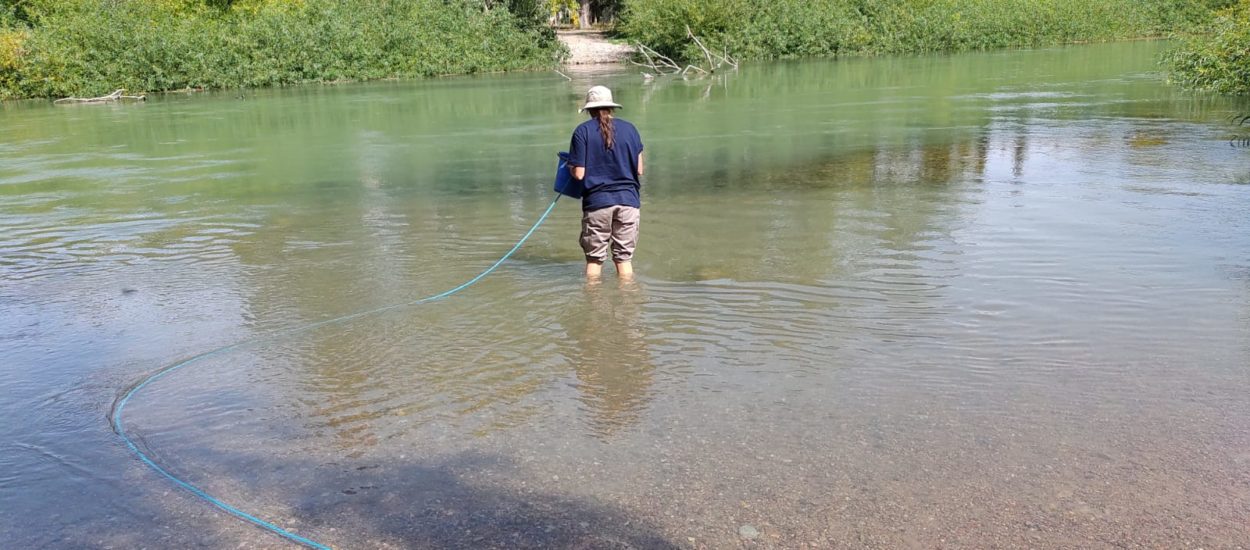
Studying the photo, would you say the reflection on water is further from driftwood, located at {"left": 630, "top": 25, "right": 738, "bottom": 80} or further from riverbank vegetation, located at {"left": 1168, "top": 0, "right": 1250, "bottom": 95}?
driftwood, located at {"left": 630, "top": 25, "right": 738, "bottom": 80}

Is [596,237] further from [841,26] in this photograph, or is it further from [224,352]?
[841,26]

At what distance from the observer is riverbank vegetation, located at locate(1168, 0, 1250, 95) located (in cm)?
1650

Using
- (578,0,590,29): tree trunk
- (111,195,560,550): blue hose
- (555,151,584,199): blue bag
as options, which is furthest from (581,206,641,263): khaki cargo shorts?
(578,0,590,29): tree trunk

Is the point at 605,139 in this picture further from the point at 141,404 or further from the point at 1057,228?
the point at 1057,228

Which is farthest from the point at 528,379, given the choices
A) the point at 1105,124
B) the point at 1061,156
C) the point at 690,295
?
the point at 1105,124

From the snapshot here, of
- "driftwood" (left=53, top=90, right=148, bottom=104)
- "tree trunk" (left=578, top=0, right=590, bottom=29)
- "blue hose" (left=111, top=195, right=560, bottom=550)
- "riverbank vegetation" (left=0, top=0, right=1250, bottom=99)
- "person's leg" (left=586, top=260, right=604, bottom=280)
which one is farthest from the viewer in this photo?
"tree trunk" (left=578, top=0, right=590, bottom=29)

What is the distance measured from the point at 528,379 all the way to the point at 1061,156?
1032cm

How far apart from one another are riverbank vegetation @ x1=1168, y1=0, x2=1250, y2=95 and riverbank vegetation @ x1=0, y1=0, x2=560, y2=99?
32.7m

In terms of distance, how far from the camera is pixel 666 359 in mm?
5977

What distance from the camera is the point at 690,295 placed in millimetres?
7375

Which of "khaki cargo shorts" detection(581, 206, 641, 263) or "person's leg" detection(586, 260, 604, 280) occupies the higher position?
"khaki cargo shorts" detection(581, 206, 641, 263)

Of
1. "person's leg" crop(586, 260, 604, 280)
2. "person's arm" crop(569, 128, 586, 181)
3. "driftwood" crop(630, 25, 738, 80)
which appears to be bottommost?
"person's leg" crop(586, 260, 604, 280)

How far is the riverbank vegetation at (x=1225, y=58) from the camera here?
16500mm

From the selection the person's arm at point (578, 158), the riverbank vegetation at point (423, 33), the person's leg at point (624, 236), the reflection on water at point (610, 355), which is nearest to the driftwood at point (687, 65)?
the riverbank vegetation at point (423, 33)
